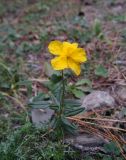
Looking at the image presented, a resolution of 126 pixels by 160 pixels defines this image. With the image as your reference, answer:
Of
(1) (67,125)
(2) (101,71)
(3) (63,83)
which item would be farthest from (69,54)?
(2) (101,71)

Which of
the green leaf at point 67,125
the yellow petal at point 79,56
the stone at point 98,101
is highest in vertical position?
the yellow petal at point 79,56

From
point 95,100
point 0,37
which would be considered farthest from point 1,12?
point 95,100

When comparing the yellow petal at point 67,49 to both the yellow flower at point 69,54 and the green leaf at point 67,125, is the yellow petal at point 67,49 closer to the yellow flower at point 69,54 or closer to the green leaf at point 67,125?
the yellow flower at point 69,54

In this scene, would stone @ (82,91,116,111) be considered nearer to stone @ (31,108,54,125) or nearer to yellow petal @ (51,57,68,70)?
stone @ (31,108,54,125)

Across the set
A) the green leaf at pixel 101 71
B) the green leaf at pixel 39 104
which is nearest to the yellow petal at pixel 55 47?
the green leaf at pixel 39 104

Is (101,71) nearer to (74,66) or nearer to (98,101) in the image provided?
(98,101)

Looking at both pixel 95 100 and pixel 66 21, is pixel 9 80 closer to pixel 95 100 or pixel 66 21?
pixel 95 100
